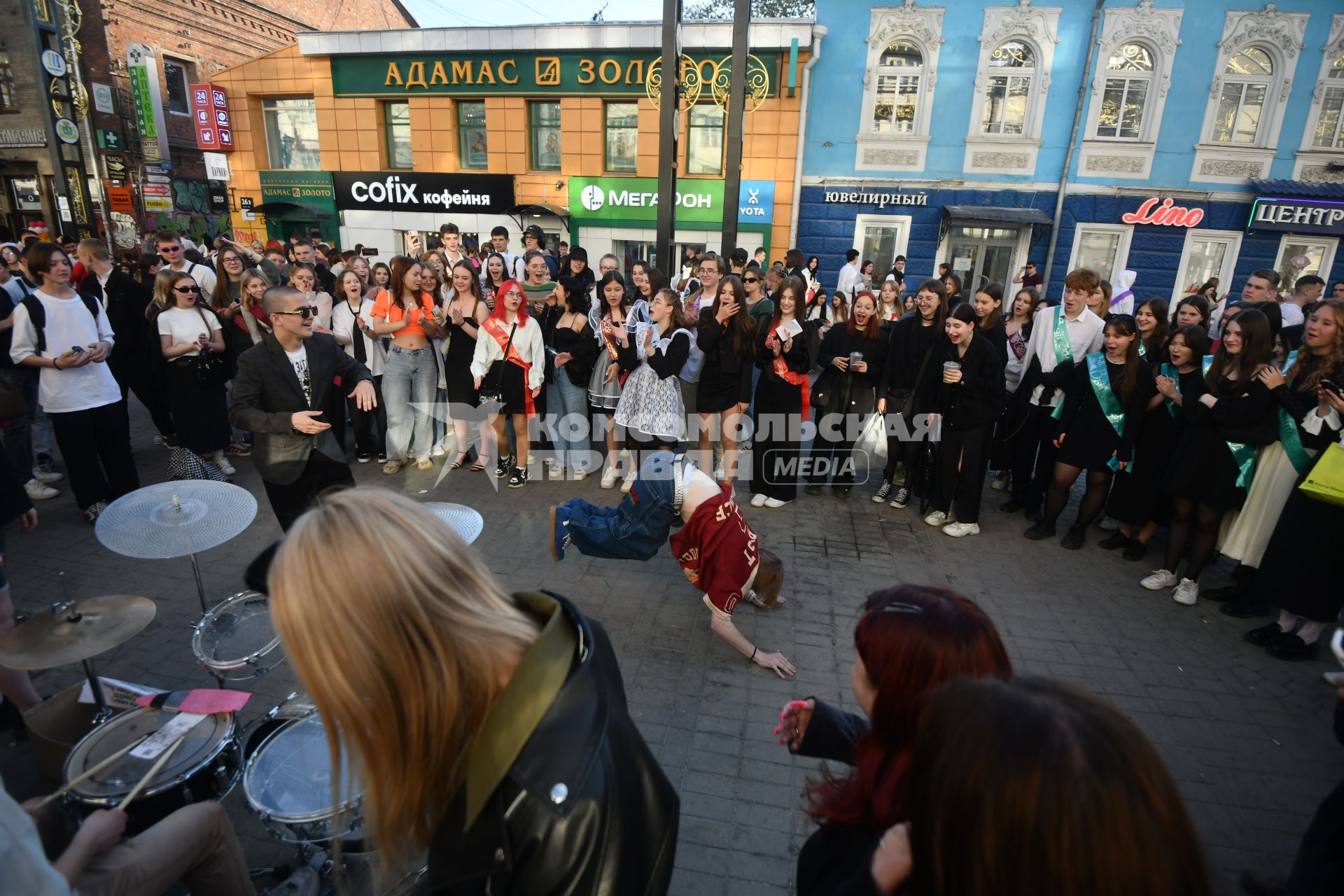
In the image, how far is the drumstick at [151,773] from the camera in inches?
72.1

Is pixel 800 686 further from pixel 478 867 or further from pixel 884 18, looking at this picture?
pixel 884 18

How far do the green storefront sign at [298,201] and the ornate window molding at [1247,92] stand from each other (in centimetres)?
2147

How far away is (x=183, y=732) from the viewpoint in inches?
86.6

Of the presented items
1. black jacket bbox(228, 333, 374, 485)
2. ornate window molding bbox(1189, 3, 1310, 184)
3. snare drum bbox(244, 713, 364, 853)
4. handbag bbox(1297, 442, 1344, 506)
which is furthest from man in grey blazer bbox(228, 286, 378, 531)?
ornate window molding bbox(1189, 3, 1310, 184)

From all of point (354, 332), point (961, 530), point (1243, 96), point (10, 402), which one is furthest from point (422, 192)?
point (1243, 96)

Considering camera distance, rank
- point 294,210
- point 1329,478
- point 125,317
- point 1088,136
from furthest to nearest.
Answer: point 294,210
point 1088,136
point 125,317
point 1329,478

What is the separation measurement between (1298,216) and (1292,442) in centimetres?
1446

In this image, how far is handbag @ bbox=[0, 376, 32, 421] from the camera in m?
3.74

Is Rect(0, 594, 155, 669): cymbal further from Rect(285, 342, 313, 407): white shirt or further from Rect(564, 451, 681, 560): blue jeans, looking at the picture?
Rect(564, 451, 681, 560): blue jeans

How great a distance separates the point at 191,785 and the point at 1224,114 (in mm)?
20007

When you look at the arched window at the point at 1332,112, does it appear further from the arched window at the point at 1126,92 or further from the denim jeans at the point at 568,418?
the denim jeans at the point at 568,418

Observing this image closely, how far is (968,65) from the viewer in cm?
1422

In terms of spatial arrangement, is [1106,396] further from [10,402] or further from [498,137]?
[498,137]

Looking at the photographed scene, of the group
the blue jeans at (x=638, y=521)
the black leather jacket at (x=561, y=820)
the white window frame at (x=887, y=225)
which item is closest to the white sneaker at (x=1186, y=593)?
the blue jeans at (x=638, y=521)
